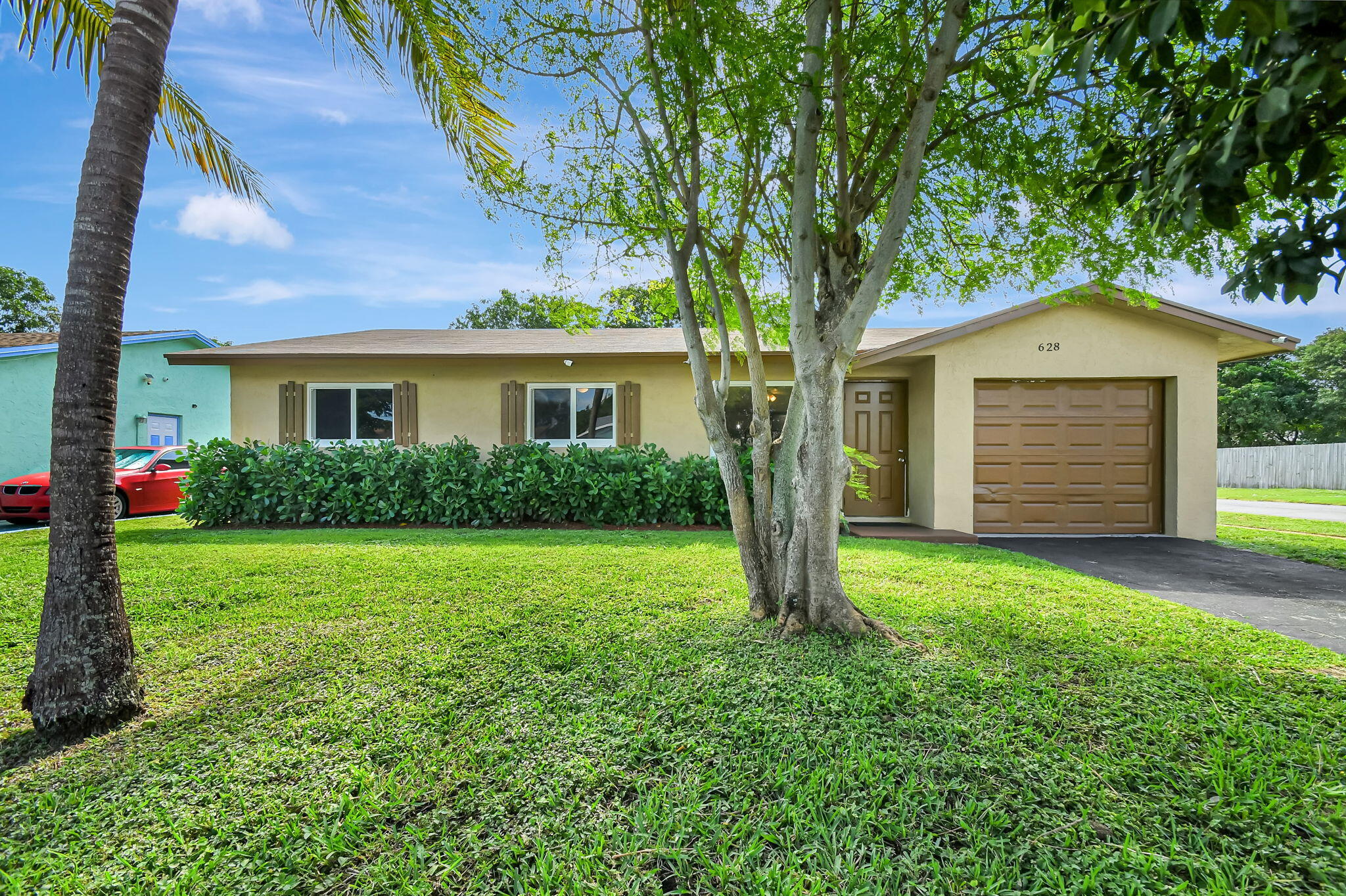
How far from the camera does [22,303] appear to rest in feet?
83.7

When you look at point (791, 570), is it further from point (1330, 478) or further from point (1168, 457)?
point (1330, 478)

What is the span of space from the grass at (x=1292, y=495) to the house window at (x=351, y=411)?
757 inches

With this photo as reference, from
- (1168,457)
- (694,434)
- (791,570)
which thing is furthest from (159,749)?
(1168,457)

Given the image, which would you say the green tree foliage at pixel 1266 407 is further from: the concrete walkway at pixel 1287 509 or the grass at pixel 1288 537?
the grass at pixel 1288 537

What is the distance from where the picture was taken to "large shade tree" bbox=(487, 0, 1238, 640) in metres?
3.55

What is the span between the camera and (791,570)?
373 centimetres

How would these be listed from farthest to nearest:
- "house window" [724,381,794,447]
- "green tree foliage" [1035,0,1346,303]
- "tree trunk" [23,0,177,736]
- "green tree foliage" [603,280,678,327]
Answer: "house window" [724,381,794,447], "green tree foliage" [603,280,678,327], "tree trunk" [23,0,177,736], "green tree foliage" [1035,0,1346,303]

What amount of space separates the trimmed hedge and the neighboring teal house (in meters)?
5.52

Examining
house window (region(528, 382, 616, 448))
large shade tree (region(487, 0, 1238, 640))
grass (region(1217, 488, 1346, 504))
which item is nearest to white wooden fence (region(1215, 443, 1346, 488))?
grass (region(1217, 488, 1346, 504))

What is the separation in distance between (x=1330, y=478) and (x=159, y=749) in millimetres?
29384

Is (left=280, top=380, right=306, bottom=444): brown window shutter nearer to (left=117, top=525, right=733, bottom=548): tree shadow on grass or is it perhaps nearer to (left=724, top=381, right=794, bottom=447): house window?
(left=117, top=525, right=733, bottom=548): tree shadow on grass

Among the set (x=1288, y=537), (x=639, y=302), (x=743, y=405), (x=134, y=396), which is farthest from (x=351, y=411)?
(x=1288, y=537)

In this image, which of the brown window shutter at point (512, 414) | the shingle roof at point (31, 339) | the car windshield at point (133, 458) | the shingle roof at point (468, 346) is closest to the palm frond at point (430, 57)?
the shingle roof at point (468, 346)

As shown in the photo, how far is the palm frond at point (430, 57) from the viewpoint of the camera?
5.06m
